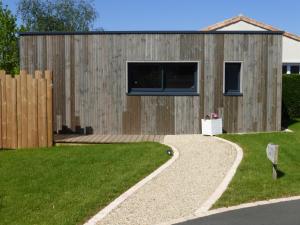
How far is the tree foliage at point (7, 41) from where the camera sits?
33.6 metres

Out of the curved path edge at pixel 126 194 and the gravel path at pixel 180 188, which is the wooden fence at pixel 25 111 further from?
the curved path edge at pixel 126 194

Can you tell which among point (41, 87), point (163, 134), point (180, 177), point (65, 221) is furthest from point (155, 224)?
point (163, 134)

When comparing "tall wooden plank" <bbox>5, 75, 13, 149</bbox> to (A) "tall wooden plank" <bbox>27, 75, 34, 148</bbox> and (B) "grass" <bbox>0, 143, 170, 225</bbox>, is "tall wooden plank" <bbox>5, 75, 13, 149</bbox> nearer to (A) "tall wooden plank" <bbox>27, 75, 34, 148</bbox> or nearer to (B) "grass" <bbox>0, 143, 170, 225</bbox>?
(A) "tall wooden plank" <bbox>27, 75, 34, 148</bbox>

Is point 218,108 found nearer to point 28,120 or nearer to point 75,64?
point 75,64

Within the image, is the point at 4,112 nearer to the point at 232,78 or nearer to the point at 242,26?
the point at 232,78

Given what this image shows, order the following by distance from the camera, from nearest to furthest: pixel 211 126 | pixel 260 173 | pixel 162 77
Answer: pixel 260 173, pixel 211 126, pixel 162 77

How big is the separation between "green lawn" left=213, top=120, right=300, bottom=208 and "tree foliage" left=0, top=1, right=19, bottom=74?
880 inches

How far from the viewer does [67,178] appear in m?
9.82

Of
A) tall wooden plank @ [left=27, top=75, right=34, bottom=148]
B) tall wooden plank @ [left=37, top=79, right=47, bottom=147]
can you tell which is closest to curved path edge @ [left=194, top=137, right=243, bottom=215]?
tall wooden plank @ [left=37, top=79, right=47, bottom=147]

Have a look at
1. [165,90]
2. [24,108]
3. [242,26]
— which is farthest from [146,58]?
[242,26]

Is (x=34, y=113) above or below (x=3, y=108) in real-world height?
below

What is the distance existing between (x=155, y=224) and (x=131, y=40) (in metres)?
9.83

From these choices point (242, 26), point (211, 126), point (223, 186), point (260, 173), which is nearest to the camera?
point (223, 186)

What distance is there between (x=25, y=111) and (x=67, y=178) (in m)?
4.64
